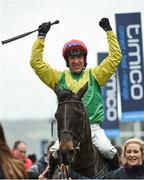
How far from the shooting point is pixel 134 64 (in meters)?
23.1

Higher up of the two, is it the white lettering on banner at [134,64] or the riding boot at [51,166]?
the white lettering on banner at [134,64]

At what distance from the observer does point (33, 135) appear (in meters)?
73.2

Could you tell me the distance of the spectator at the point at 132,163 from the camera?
399 inches

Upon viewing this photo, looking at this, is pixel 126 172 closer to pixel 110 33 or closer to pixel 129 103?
pixel 110 33

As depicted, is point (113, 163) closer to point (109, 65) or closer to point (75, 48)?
point (109, 65)

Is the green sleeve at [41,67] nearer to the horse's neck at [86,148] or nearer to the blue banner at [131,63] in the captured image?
the horse's neck at [86,148]

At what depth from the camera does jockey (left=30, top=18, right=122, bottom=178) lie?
35.9 feet

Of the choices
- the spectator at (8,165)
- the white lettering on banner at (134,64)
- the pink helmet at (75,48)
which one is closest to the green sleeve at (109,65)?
the pink helmet at (75,48)

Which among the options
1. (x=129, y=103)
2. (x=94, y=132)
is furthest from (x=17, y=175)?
(x=129, y=103)

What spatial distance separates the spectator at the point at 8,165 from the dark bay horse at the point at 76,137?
2.61 m

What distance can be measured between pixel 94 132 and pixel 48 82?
37.9 inches

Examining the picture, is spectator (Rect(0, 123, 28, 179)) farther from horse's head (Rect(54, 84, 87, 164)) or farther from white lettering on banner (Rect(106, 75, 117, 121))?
white lettering on banner (Rect(106, 75, 117, 121))

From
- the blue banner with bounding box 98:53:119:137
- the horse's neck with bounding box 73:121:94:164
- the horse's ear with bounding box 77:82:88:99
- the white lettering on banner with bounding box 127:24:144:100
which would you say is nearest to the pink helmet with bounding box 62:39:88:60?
the horse's ear with bounding box 77:82:88:99

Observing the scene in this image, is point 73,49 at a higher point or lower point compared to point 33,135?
higher
